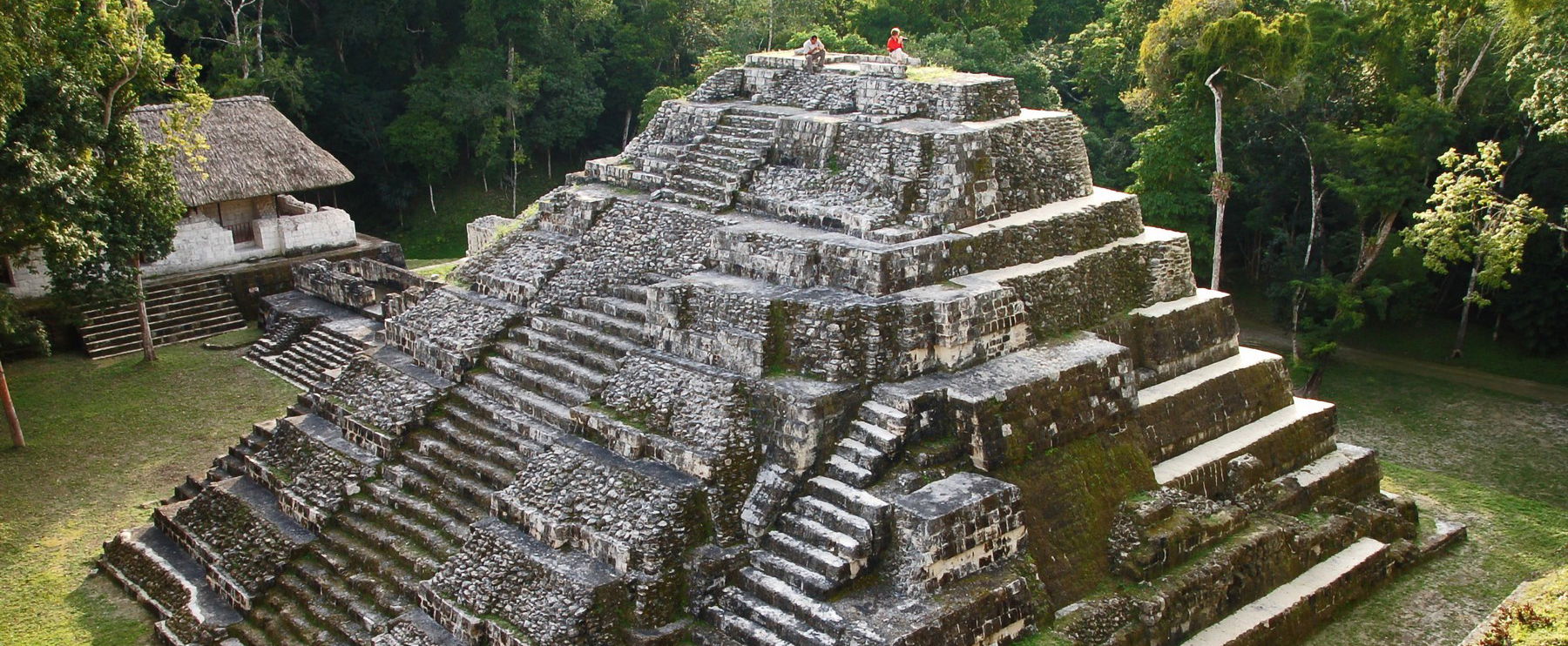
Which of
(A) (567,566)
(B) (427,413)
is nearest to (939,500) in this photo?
(A) (567,566)

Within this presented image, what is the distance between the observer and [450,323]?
14.6 metres

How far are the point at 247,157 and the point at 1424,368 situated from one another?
19.1m

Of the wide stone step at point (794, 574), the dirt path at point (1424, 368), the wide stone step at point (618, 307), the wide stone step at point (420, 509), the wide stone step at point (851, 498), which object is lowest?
the dirt path at point (1424, 368)

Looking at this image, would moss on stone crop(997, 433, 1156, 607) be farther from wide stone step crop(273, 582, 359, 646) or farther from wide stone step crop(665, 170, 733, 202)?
wide stone step crop(273, 582, 359, 646)

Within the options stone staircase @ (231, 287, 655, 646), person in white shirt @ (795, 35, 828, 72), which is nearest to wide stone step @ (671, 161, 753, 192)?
stone staircase @ (231, 287, 655, 646)

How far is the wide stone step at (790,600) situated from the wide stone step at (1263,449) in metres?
4.09

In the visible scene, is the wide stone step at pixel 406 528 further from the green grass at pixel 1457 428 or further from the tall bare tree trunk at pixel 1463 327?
the tall bare tree trunk at pixel 1463 327

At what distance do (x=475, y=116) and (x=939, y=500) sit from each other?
1978 cm

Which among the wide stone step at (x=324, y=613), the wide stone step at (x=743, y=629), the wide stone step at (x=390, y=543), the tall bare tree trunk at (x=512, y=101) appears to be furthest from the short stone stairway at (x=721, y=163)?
the tall bare tree trunk at (x=512, y=101)

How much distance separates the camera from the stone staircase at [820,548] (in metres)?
9.99

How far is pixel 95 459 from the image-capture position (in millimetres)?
15797

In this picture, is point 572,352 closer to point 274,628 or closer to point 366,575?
point 366,575

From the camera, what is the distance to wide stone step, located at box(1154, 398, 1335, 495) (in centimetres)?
1267

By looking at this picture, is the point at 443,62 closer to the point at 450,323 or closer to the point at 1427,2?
the point at 450,323
